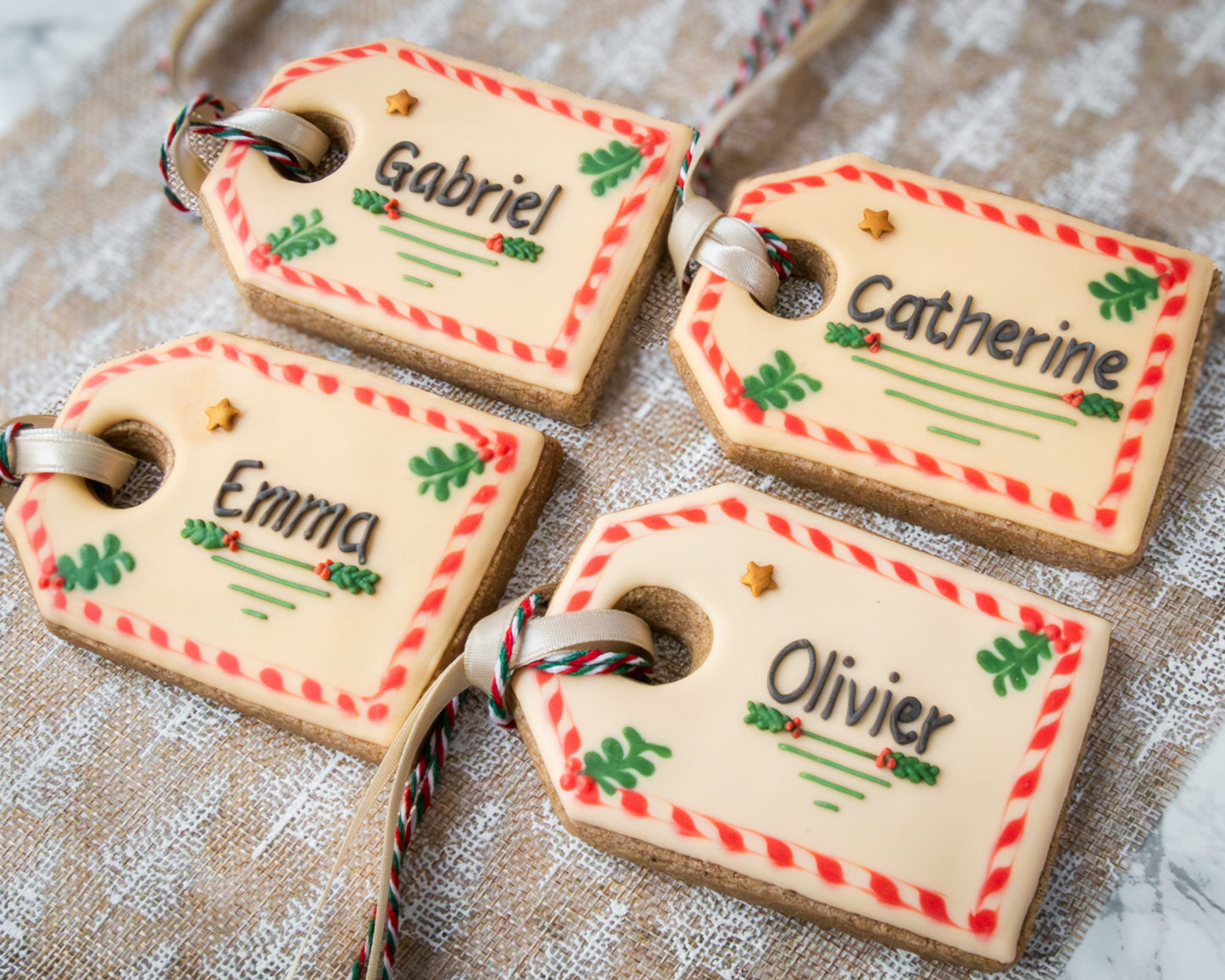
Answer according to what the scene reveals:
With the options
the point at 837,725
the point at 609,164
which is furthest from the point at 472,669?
the point at 609,164

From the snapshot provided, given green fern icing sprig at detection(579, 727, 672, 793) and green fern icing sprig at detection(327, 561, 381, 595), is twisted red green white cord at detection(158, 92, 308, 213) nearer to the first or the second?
green fern icing sprig at detection(327, 561, 381, 595)

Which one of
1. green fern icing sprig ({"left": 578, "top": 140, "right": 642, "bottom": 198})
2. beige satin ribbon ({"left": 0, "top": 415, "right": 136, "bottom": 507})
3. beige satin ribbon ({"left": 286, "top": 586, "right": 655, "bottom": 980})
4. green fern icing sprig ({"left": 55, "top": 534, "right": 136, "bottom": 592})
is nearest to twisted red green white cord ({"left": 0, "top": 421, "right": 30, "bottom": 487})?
beige satin ribbon ({"left": 0, "top": 415, "right": 136, "bottom": 507})

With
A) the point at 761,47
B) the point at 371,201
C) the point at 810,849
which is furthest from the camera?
the point at 761,47

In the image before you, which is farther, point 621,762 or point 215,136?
point 215,136

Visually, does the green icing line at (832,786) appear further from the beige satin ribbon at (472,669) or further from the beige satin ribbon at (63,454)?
the beige satin ribbon at (63,454)

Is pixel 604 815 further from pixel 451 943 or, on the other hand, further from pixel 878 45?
pixel 878 45

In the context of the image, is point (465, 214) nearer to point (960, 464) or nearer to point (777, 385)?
point (777, 385)

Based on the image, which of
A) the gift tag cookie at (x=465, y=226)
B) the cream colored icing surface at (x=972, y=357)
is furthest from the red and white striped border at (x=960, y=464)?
the gift tag cookie at (x=465, y=226)
